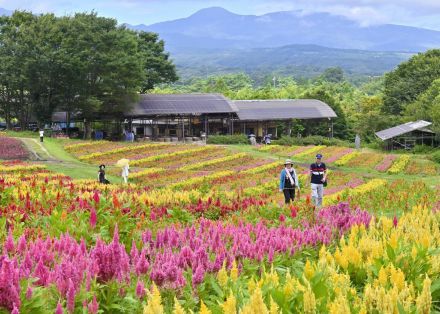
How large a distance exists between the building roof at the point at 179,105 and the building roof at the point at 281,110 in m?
2.25

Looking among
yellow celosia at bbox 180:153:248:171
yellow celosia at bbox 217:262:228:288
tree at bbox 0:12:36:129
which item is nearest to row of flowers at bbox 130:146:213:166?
yellow celosia at bbox 180:153:248:171

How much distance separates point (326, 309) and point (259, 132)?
165ft

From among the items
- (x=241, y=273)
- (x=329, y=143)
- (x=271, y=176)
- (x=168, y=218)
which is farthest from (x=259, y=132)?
(x=241, y=273)

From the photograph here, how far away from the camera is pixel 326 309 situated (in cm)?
385

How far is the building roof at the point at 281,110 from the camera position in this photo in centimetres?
5161

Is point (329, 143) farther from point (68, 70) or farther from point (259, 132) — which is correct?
point (68, 70)

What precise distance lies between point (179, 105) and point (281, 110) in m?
10.2

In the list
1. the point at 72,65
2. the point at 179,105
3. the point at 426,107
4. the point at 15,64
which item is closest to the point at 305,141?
the point at 179,105

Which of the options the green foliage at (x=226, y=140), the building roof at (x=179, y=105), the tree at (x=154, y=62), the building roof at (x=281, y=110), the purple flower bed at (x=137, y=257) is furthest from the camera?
the tree at (x=154, y=62)

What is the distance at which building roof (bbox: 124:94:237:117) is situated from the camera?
46125 millimetres

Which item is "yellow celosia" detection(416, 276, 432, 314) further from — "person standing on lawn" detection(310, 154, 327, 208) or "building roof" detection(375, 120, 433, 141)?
"building roof" detection(375, 120, 433, 141)

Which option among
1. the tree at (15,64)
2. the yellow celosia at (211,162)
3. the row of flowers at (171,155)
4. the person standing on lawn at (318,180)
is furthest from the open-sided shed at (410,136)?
the person standing on lawn at (318,180)

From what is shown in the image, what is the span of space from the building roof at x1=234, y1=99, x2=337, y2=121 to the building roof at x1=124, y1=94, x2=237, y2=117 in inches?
88.4

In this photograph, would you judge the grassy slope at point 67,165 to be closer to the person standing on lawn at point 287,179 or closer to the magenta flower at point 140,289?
the person standing on lawn at point 287,179
